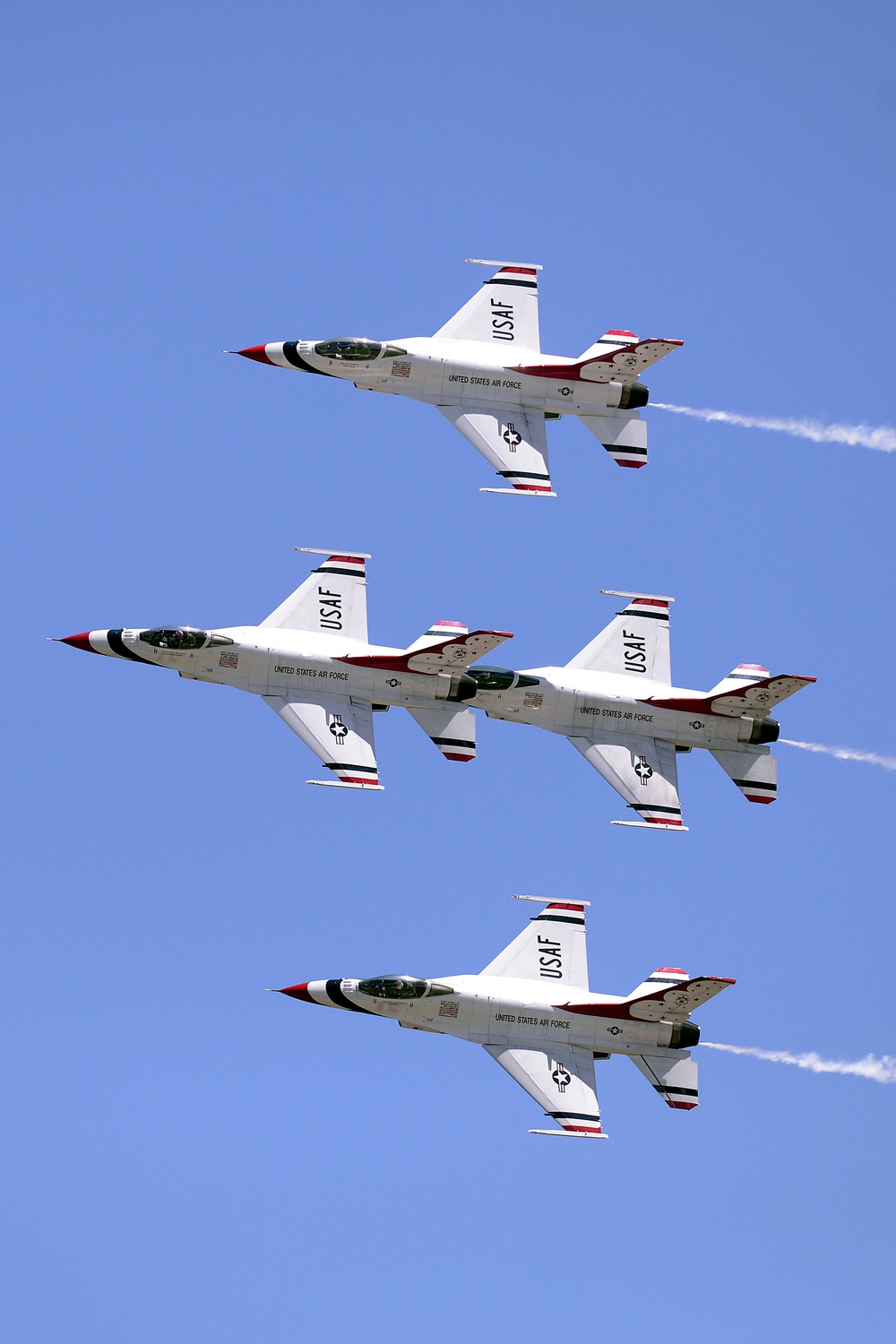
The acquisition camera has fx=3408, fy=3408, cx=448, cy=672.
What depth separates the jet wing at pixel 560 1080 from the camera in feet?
273

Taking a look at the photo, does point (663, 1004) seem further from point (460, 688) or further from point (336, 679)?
point (336, 679)

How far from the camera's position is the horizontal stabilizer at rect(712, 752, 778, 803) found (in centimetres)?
8575

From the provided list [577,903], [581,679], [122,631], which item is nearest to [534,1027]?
[577,903]

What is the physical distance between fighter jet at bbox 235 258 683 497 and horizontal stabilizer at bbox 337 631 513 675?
4.78 m

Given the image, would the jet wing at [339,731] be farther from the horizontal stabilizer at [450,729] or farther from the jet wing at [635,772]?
the jet wing at [635,772]

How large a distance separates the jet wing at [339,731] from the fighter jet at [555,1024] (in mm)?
5204

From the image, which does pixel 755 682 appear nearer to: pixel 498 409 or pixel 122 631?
pixel 498 409

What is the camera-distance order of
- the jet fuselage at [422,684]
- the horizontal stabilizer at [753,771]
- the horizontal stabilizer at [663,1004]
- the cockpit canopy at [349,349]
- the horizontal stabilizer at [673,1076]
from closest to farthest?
the horizontal stabilizer at [663,1004] → the horizontal stabilizer at [673,1076] → the jet fuselage at [422,684] → the horizontal stabilizer at [753,771] → the cockpit canopy at [349,349]

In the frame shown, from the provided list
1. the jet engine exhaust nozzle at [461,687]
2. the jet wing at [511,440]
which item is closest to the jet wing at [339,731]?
the jet engine exhaust nozzle at [461,687]

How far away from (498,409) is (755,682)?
9.52m

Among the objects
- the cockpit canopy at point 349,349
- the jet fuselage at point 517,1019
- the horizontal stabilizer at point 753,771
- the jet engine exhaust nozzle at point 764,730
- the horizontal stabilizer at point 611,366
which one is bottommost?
the jet fuselage at point 517,1019

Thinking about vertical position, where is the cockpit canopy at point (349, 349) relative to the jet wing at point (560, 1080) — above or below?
above

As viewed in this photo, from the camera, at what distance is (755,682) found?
84750 mm

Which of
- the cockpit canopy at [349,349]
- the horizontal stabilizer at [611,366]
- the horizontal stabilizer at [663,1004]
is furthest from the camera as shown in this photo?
the cockpit canopy at [349,349]
